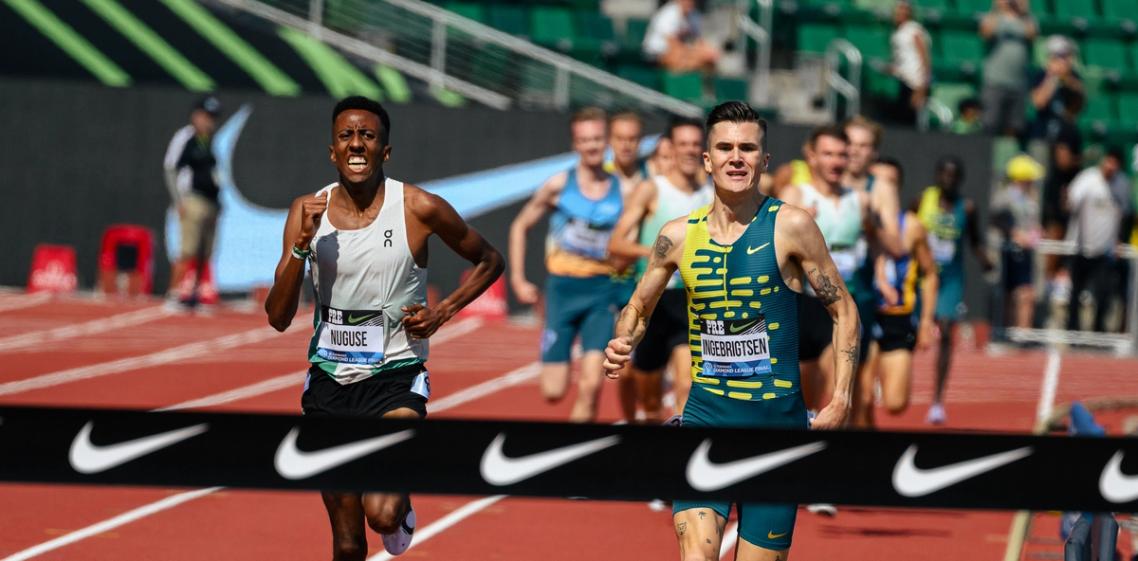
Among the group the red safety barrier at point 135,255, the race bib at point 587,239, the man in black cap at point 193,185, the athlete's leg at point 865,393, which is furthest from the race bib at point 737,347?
the red safety barrier at point 135,255

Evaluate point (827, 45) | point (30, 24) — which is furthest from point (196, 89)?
point (827, 45)

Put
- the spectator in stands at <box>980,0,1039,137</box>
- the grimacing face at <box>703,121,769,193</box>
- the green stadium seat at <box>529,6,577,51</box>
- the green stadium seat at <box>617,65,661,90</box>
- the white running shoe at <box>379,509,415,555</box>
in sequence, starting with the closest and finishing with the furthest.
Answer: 1. the grimacing face at <box>703,121,769,193</box>
2. the white running shoe at <box>379,509,415,555</box>
3. the spectator in stands at <box>980,0,1039,137</box>
4. the green stadium seat at <box>617,65,661,90</box>
5. the green stadium seat at <box>529,6,577,51</box>

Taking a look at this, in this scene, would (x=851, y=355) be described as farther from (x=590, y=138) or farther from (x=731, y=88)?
(x=731, y=88)

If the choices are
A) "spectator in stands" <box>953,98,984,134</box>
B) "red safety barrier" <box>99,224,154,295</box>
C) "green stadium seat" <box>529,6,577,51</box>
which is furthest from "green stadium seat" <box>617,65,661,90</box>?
"red safety barrier" <box>99,224,154,295</box>

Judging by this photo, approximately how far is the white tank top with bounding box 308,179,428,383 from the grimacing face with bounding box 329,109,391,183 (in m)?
0.13

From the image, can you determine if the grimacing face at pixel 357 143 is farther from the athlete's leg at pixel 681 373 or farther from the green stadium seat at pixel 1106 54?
the green stadium seat at pixel 1106 54

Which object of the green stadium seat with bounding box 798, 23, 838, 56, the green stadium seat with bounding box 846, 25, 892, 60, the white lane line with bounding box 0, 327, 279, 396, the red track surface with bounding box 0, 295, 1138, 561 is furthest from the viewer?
the green stadium seat with bounding box 846, 25, 892, 60

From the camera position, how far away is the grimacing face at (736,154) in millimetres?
6195

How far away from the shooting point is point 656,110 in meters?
21.1

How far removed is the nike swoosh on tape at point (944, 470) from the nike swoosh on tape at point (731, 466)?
8.4 inches

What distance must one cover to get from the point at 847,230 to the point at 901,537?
1.72m

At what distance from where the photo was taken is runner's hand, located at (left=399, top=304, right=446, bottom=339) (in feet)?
21.7

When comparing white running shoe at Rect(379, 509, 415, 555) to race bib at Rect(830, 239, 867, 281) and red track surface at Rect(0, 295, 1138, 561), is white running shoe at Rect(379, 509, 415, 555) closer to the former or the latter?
red track surface at Rect(0, 295, 1138, 561)

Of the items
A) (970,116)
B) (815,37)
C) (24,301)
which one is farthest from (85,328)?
(970,116)
